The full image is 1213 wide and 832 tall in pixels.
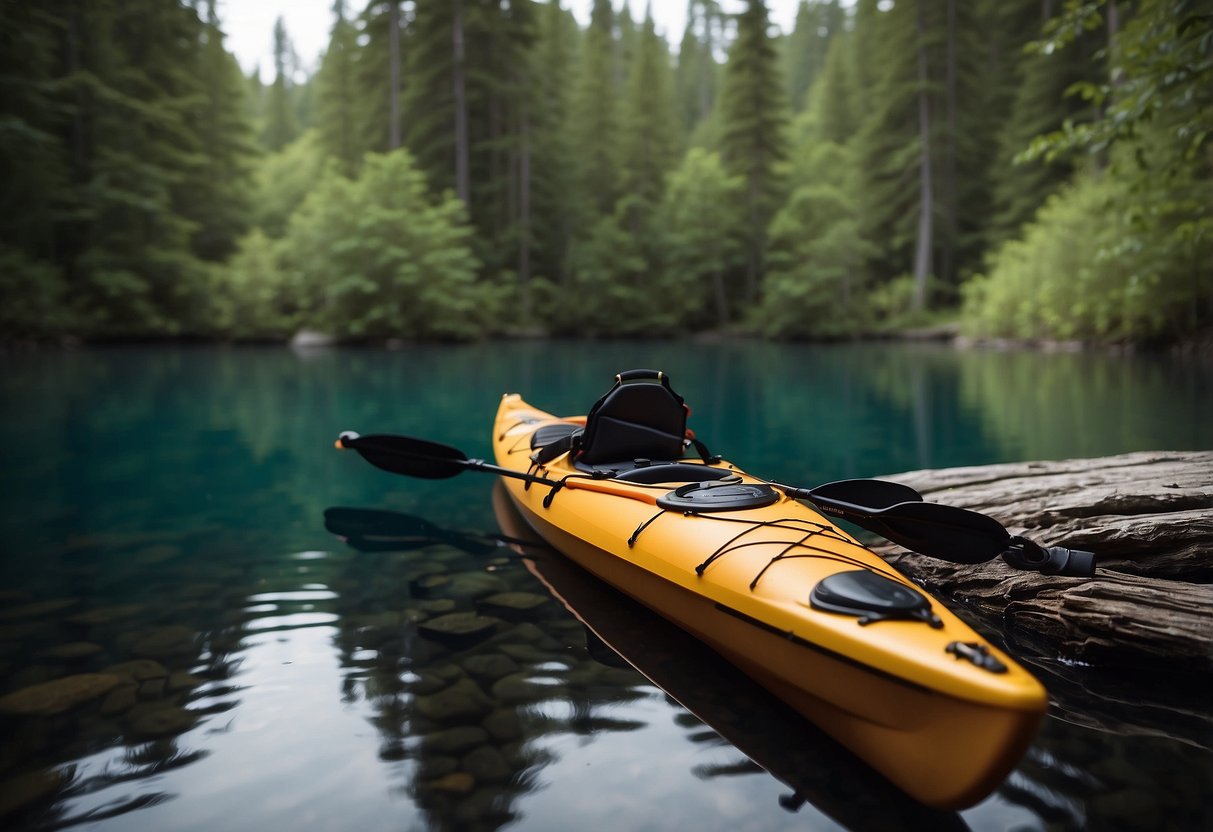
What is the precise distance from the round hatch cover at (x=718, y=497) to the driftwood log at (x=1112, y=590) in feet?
3.73

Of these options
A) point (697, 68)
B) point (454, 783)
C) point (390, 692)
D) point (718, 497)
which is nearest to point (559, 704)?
point (454, 783)

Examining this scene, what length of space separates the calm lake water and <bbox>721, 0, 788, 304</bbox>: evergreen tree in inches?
961

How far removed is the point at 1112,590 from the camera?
122 inches

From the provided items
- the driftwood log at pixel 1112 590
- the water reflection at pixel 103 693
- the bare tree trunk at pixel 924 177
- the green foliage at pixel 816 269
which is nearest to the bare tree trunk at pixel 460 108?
the green foliage at pixel 816 269

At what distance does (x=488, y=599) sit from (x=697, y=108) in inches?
1949

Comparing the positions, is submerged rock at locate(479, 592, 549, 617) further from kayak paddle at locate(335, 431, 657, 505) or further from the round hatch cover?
kayak paddle at locate(335, 431, 657, 505)

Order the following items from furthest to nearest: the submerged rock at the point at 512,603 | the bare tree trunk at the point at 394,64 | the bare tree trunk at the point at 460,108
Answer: the bare tree trunk at the point at 394,64 → the bare tree trunk at the point at 460,108 → the submerged rock at the point at 512,603

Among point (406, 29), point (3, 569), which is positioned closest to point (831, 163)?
point (406, 29)

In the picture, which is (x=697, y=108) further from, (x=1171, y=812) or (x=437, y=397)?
(x=1171, y=812)

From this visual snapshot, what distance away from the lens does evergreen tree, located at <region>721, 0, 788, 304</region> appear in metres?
28.6

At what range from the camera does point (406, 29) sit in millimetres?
28359

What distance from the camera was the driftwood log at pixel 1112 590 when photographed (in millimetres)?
2861

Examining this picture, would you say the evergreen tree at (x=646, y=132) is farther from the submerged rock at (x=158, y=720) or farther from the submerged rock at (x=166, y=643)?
the submerged rock at (x=158, y=720)

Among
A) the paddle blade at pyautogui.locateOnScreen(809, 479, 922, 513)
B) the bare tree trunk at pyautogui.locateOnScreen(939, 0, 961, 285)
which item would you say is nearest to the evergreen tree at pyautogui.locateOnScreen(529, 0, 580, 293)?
the bare tree trunk at pyautogui.locateOnScreen(939, 0, 961, 285)
